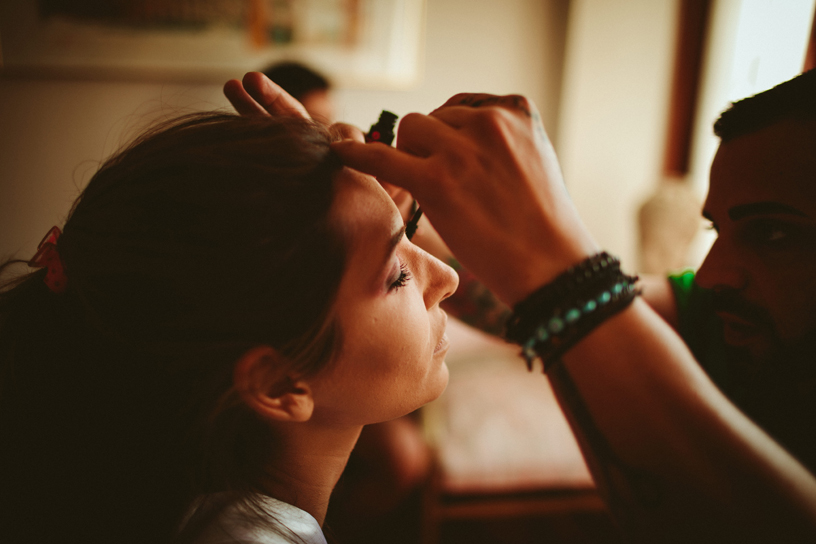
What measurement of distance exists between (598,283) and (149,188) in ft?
1.69

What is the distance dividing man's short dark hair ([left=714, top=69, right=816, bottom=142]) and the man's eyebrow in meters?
0.12

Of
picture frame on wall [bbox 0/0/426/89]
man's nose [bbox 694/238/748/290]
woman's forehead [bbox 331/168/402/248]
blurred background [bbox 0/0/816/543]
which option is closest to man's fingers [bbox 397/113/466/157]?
woman's forehead [bbox 331/168/402/248]

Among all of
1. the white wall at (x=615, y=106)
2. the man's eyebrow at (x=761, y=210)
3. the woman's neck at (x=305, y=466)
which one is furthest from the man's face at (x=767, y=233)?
the white wall at (x=615, y=106)

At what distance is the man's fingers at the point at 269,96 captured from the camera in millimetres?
607

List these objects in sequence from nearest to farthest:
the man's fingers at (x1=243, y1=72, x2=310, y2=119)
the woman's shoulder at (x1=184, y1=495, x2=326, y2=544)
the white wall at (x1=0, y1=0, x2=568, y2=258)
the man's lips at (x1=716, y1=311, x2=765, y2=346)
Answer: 1. the woman's shoulder at (x1=184, y1=495, x2=326, y2=544)
2. the man's fingers at (x1=243, y1=72, x2=310, y2=119)
3. the man's lips at (x1=716, y1=311, x2=765, y2=346)
4. the white wall at (x1=0, y1=0, x2=568, y2=258)

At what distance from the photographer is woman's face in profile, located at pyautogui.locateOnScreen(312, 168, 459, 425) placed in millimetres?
542

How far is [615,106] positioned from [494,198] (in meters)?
1.82

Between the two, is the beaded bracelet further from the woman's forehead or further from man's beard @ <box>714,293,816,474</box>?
man's beard @ <box>714,293,816,474</box>

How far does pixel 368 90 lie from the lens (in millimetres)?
1711

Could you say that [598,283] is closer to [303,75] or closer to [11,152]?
[303,75]

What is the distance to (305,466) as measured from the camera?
0.63 meters

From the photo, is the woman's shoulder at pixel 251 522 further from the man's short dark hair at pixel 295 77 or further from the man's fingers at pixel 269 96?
the man's short dark hair at pixel 295 77

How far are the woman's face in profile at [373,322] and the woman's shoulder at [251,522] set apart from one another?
0.44ft

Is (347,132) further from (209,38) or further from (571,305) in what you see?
(209,38)
